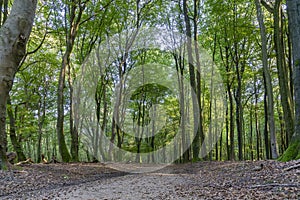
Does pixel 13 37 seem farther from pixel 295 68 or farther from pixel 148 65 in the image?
pixel 148 65

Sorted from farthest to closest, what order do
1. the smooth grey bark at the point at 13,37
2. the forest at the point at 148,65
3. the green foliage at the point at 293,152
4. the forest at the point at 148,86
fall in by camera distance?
the forest at the point at 148,65 < the green foliage at the point at 293,152 < the smooth grey bark at the point at 13,37 < the forest at the point at 148,86

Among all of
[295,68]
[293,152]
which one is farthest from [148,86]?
[293,152]

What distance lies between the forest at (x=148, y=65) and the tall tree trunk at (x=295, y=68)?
0.10 feet

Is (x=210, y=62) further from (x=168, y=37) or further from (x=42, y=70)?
(x=42, y=70)

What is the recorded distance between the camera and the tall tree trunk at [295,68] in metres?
7.24

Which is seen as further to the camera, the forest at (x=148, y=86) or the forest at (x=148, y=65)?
the forest at (x=148, y=65)

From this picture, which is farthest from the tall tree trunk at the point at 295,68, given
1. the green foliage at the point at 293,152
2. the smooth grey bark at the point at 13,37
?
the smooth grey bark at the point at 13,37

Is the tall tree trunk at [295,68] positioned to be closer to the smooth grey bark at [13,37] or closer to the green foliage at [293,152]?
the green foliage at [293,152]

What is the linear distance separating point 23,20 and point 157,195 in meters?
5.85

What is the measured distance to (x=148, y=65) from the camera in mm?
27328

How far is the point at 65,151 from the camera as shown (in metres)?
14.3

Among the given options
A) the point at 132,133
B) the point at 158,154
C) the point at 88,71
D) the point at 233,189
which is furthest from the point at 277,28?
the point at 158,154

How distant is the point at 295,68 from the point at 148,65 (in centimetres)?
2044

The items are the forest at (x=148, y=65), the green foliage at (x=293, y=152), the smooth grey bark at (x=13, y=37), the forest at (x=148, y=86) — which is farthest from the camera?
the forest at (x=148, y=65)
